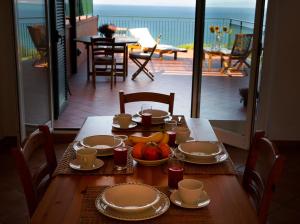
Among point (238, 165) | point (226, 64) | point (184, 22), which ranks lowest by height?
point (238, 165)

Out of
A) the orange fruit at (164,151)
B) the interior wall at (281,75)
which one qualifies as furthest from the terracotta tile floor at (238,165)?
the orange fruit at (164,151)

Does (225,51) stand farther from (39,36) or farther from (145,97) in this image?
(39,36)

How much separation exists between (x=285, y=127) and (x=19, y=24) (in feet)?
8.94

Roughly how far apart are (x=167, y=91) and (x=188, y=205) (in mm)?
5016

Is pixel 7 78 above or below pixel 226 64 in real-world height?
below

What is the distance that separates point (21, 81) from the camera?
394 centimetres

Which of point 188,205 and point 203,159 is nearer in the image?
point 188,205

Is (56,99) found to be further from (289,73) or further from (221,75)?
(289,73)

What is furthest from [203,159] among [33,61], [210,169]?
[33,61]

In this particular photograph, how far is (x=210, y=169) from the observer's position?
6.15ft

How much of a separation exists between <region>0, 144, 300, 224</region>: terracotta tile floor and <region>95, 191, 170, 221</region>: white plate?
62.2 inches

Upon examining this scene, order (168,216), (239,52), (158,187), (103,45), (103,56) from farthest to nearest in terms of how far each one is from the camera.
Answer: (103,56) < (103,45) < (239,52) < (158,187) < (168,216)

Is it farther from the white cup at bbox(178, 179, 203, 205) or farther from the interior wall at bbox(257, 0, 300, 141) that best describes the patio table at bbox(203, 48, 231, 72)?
the white cup at bbox(178, 179, 203, 205)

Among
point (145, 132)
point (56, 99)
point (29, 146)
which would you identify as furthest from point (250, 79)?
point (29, 146)
